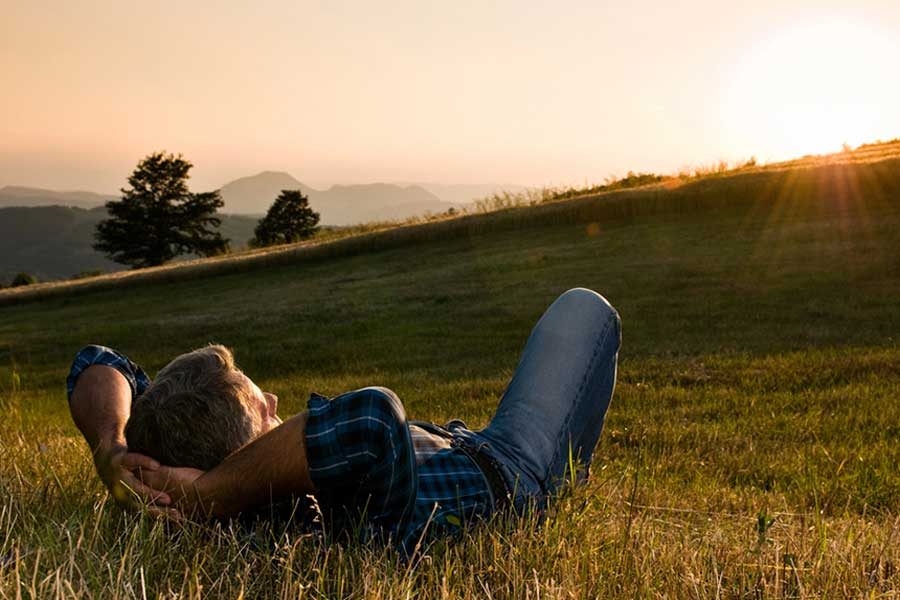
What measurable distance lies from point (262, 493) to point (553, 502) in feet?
3.94

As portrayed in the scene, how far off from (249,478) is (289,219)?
58.1 m

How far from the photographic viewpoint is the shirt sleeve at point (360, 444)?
87.0 inches

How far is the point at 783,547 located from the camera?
8.67ft

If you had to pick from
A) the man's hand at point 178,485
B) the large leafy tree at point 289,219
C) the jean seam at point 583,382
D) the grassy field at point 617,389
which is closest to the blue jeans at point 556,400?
the jean seam at point 583,382

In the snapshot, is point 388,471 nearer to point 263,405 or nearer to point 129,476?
point 263,405

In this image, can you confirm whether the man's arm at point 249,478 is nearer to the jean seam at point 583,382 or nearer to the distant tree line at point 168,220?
the jean seam at point 583,382

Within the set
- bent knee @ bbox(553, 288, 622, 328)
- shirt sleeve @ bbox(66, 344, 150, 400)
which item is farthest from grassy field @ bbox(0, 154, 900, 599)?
bent knee @ bbox(553, 288, 622, 328)

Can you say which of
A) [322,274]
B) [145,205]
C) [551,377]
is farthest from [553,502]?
[145,205]

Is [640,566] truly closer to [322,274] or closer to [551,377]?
[551,377]

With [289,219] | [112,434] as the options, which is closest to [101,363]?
[112,434]

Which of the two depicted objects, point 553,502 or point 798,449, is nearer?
point 553,502

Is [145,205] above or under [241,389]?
above

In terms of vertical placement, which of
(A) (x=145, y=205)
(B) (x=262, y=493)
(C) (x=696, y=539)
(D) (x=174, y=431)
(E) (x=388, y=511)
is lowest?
(C) (x=696, y=539)

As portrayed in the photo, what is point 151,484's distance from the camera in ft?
8.00
